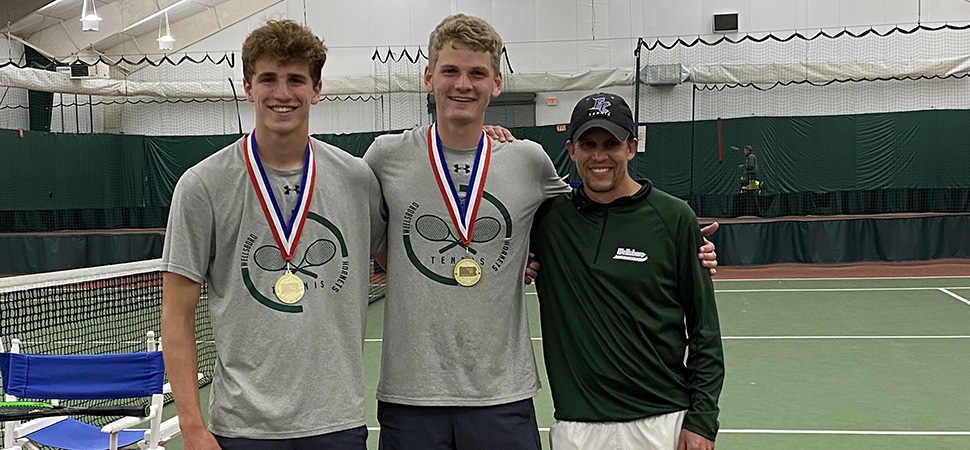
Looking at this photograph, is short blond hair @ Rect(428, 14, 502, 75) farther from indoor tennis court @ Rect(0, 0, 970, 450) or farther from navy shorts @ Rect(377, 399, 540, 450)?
indoor tennis court @ Rect(0, 0, 970, 450)

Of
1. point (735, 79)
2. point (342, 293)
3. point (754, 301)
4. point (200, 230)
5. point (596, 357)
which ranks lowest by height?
point (754, 301)

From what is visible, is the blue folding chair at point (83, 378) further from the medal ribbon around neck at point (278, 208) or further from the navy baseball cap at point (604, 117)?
the navy baseball cap at point (604, 117)

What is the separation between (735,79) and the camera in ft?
51.0

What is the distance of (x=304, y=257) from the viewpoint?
2.30 meters

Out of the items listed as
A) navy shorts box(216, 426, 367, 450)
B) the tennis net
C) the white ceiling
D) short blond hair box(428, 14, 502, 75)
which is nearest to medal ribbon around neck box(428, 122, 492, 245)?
short blond hair box(428, 14, 502, 75)

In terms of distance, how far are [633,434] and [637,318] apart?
34 cm

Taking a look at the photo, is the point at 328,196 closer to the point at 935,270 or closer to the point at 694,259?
the point at 694,259

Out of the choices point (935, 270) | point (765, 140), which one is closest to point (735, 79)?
point (765, 140)

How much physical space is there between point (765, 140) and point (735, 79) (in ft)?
4.41

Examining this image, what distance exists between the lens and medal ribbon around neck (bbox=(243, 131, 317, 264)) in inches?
89.8

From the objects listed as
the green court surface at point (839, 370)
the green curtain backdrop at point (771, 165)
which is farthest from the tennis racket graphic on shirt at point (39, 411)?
the green curtain backdrop at point (771, 165)

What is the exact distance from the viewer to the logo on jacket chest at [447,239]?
258cm

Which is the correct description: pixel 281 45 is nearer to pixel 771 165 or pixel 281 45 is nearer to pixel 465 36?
pixel 465 36

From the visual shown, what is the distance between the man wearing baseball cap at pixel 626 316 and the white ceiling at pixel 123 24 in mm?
15260
